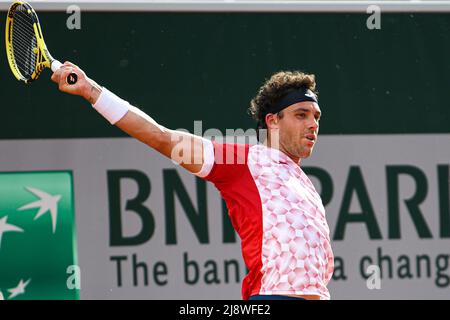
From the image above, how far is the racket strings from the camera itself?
5108 mm

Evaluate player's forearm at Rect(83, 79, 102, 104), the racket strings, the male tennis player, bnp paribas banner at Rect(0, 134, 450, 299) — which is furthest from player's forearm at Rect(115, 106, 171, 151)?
bnp paribas banner at Rect(0, 134, 450, 299)

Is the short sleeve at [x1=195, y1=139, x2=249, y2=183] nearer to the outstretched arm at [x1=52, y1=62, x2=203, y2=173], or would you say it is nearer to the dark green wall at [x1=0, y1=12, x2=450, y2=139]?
the outstretched arm at [x1=52, y1=62, x2=203, y2=173]

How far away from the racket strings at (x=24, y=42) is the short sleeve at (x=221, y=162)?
3.77 ft

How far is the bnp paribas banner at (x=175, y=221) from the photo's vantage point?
616 cm

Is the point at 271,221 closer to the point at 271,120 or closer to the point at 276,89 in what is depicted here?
the point at 271,120

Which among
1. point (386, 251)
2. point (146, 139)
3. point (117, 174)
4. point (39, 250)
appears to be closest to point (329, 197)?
point (386, 251)

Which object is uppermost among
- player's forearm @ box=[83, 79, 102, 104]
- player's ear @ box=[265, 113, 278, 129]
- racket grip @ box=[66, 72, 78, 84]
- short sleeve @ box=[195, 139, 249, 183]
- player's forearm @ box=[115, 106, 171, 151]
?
racket grip @ box=[66, 72, 78, 84]

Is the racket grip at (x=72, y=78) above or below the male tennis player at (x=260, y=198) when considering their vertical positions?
above

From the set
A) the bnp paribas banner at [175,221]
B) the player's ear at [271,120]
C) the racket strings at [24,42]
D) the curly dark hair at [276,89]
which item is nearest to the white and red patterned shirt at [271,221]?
the player's ear at [271,120]

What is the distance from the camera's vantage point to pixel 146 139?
4.25 metres

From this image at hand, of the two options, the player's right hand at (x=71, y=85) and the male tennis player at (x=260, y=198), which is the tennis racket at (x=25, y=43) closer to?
the player's right hand at (x=71, y=85)

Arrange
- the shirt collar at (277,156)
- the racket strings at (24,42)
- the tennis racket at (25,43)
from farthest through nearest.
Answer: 1. the racket strings at (24,42)
2. the tennis racket at (25,43)
3. the shirt collar at (277,156)

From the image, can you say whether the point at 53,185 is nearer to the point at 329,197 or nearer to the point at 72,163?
the point at 72,163

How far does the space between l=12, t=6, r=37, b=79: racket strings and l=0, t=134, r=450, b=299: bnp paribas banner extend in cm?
98
